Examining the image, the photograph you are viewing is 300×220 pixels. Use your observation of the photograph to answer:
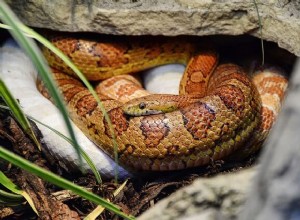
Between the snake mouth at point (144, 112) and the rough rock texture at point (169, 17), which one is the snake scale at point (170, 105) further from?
the rough rock texture at point (169, 17)

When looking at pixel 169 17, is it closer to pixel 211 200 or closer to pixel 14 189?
pixel 14 189

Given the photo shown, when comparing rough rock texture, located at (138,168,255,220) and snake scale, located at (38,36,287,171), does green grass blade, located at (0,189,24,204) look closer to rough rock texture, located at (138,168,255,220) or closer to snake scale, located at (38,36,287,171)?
snake scale, located at (38,36,287,171)

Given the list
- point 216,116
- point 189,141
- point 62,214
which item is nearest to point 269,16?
point 216,116

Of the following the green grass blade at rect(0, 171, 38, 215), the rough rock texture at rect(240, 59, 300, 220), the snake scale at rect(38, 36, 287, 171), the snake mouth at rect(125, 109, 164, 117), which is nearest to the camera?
the rough rock texture at rect(240, 59, 300, 220)

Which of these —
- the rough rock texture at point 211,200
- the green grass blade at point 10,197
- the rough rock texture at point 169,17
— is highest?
the rough rock texture at point 169,17

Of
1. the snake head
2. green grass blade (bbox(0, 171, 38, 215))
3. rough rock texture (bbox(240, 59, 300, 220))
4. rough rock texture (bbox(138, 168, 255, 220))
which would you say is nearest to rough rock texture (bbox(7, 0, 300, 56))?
the snake head

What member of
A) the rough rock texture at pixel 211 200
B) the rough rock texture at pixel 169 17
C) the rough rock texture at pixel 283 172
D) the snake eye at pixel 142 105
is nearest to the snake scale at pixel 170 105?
the snake eye at pixel 142 105

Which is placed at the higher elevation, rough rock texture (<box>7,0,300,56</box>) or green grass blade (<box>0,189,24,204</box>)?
rough rock texture (<box>7,0,300,56</box>)
